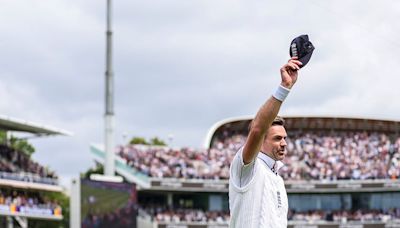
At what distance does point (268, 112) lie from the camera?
5941mm

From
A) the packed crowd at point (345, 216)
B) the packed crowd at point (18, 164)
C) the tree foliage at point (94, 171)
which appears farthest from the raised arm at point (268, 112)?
the tree foliage at point (94, 171)

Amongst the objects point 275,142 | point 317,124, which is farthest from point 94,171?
point 275,142

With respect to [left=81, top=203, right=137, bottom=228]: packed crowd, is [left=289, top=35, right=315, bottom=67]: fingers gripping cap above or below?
above

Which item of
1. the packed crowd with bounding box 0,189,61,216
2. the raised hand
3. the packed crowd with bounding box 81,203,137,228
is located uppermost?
the packed crowd with bounding box 0,189,61,216

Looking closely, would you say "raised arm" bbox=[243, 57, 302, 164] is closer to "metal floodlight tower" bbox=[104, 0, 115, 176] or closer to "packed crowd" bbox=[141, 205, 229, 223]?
"metal floodlight tower" bbox=[104, 0, 115, 176]

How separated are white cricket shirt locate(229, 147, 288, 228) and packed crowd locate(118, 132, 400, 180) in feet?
163

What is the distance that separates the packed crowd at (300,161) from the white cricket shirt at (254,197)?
49624mm

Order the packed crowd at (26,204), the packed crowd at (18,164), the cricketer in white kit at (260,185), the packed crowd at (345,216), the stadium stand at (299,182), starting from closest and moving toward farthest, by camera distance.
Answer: the cricketer in white kit at (260,185) < the packed crowd at (26,204) < the packed crowd at (18,164) < the stadium stand at (299,182) < the packed crowd at (345,216)

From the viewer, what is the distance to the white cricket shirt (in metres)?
6.43

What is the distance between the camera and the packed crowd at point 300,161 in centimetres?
5716

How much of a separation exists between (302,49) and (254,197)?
4.20ft

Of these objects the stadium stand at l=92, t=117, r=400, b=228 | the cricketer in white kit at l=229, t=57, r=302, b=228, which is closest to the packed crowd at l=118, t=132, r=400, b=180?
the stadium stand at l=92, t=117, r=400, b=228

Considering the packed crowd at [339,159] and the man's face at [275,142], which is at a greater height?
the packed crowd at [339,159]

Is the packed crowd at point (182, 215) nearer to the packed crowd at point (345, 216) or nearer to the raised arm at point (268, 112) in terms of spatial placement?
the packed crowd at point (345, 216)
